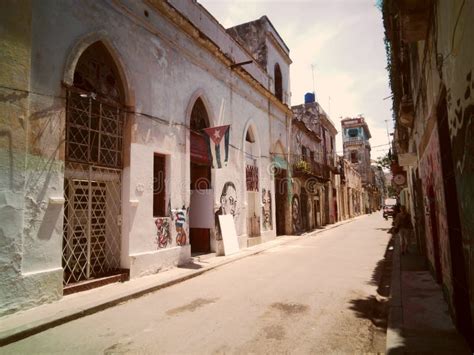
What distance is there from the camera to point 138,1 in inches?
344

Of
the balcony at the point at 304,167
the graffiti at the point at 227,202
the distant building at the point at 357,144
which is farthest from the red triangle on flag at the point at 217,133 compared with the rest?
the distant building at the point at 357,144

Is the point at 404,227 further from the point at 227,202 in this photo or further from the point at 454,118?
the point at 454,118

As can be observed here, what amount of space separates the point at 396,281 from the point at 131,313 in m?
5.52

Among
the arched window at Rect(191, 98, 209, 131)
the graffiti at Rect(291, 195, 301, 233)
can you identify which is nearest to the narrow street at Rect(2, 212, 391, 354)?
the arched window at Rect(191, 98, 209, 131)

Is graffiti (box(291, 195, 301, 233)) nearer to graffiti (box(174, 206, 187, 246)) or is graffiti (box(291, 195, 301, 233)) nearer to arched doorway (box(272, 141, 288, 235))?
arched doorway (box(272, 141, 288, 235))

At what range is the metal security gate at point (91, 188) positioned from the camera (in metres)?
7.03

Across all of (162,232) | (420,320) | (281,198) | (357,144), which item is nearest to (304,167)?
(281,198)

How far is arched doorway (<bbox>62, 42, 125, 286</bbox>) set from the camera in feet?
23.1

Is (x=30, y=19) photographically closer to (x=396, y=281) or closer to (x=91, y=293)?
(x=91, y=293)

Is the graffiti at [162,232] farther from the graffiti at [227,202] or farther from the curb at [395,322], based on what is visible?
the curb at [395,322]

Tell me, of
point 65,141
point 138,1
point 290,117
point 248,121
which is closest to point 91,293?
point 65,141

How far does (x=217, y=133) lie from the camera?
10.8 m

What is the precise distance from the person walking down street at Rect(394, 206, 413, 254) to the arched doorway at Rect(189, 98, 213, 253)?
6.42 m

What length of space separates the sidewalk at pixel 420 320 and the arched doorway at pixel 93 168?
6.01 metres
